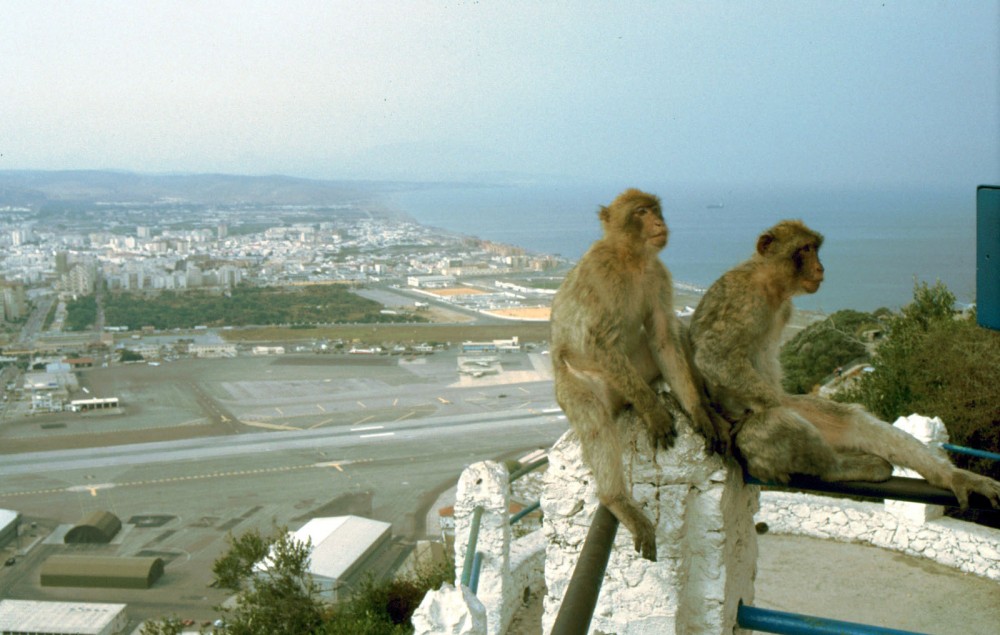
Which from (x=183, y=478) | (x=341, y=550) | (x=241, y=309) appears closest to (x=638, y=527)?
(x=341, y=550)

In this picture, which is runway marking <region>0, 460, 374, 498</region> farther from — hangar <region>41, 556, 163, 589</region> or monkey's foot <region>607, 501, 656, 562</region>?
monkey's foot <region>607, 501, 656, 562</region>

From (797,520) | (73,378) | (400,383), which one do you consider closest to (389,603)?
(797,520)

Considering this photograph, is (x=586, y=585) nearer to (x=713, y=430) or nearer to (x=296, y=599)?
(x=713, y=430)

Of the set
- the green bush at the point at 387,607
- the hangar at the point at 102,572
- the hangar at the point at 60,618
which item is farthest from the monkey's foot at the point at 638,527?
the hangar at the point at 102,572

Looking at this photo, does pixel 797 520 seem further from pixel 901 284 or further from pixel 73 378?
pixel 73 378

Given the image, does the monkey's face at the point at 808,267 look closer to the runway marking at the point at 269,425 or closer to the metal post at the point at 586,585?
the metal post at the point at 586,585
